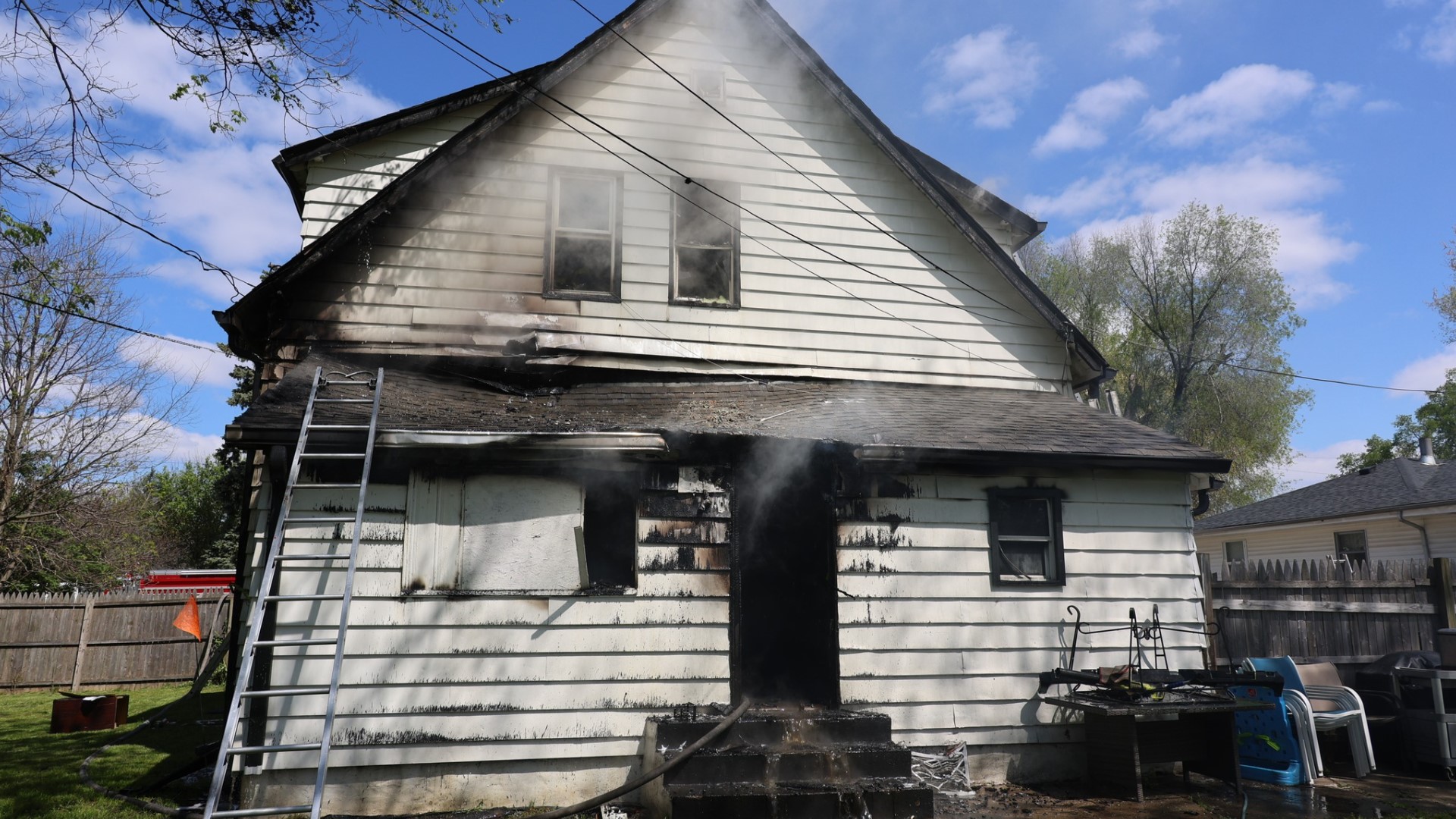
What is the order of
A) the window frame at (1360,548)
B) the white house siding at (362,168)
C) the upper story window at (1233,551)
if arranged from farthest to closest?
1. the upper story window at (1233,551)
2. the window frame at (1360,548)
3. the white house siding at (362,168)

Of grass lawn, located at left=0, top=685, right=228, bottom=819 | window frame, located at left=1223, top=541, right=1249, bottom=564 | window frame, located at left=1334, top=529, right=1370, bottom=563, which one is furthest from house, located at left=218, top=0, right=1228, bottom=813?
window frame, located at left=1223, top=541, right=1249, bottom=564

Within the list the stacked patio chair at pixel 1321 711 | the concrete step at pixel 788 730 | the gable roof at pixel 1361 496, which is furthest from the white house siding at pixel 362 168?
the gable roof at pixel 1361 496

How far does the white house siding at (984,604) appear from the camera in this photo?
732 centimetres

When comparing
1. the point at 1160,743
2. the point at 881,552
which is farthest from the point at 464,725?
the point at 1160,743

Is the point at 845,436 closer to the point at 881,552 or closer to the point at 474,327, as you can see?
the point at 881,552

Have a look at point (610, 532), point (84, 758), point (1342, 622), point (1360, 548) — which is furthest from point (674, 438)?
point (1360, 548)

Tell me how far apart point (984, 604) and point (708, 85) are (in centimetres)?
623

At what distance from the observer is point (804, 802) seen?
5.91 meters

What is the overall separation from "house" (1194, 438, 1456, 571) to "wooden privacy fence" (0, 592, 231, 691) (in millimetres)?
24946

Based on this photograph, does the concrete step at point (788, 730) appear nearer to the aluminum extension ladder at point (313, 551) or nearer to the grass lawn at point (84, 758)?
the aluminum extension ladder at point (313, 551)

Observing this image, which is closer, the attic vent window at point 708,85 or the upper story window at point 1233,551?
the attic vent window at point 708,85

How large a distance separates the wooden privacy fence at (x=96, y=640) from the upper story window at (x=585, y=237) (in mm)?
10865

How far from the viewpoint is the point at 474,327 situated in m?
8.29

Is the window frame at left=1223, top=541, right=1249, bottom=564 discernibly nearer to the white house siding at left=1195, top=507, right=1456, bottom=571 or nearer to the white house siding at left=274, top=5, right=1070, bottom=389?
the white house siding at left=1195, top=507, right=1456, bottom=571
